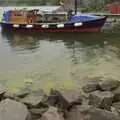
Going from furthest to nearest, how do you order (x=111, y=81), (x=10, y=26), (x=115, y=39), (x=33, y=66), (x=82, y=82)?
(x=10, y=26) < (x=115, y=39) < (x=33, y=66) < (x=82, y=82) < (x=111, y=81)

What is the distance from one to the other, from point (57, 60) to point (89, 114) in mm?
13227

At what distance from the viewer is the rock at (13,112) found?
30.3ft

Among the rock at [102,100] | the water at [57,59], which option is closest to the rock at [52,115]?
the rock at [102,100]

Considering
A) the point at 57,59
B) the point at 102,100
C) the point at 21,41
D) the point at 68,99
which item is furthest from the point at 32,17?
the point at 68,99

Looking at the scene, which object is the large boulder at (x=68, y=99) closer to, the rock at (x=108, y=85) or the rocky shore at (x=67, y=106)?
the rocky shore at (x=67, y=106)

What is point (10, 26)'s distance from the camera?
39375 millimetres

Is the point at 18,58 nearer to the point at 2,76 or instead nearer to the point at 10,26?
the point at 2,76

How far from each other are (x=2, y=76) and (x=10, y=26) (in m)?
21.5

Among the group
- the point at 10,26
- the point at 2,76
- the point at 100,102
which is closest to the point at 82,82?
the point at 2,76

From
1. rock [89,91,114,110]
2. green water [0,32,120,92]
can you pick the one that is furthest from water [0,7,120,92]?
rock [89,91,114,110]

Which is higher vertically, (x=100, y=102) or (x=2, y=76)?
(x=100, y=102)

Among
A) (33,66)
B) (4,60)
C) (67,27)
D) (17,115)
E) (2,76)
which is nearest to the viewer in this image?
(17,115)

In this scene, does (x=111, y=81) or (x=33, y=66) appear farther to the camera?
(x=33, y=66)

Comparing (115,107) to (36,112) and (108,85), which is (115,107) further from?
(36,112)
